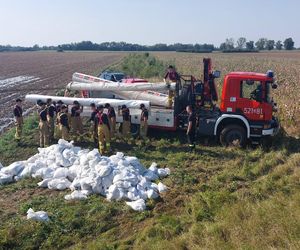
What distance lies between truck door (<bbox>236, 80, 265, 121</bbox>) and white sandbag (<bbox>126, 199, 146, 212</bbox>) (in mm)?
5830

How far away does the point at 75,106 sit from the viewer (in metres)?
16.3

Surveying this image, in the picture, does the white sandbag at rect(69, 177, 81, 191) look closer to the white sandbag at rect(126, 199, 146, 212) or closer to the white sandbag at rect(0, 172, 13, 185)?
the white sandbag at rect(126, 199, 146, 212)

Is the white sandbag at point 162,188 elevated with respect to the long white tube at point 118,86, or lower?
lower

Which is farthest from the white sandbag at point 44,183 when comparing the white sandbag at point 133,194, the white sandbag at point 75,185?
the white sandbag at point 133,194

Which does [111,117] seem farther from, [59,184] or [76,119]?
[59,184]

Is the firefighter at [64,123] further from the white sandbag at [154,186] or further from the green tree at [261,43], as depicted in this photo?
the green tree at [261,43]

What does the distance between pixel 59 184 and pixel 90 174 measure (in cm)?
89

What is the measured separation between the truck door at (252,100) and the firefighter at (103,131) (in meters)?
4.47

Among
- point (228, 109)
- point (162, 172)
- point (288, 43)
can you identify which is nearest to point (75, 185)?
point (162, 172)

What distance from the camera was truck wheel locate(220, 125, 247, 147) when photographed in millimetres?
14641

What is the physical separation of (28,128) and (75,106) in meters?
2.75

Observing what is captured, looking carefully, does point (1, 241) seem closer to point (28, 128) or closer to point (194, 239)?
point (194, 239)

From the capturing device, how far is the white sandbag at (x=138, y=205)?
390 inches

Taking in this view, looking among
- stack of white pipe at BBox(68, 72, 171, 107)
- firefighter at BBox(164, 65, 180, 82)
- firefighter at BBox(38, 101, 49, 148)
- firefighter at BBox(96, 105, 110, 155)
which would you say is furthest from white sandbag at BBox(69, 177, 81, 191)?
firefighter at BBox(164, 65, 180, 82)
